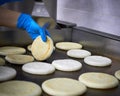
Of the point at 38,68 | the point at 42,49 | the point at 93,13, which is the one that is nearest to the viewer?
the point at 38,68

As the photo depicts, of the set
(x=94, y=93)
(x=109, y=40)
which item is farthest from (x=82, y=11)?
(x=94, y=93)

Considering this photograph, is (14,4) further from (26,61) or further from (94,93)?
(94,93)

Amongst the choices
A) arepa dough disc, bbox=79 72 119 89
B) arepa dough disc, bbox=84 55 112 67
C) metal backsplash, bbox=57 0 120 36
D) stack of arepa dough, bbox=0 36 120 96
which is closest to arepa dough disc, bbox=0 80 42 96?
stack of arepa dough, bbox=0 36 120 96

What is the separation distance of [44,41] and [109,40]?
54cm

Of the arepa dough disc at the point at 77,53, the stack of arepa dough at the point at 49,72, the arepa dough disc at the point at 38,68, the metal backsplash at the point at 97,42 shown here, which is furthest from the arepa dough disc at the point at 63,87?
the metal backsplash at the point at 97,42

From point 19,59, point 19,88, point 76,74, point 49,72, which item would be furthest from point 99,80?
point 19,59

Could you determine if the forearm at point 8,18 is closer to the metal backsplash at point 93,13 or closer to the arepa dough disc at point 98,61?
the arepa dough disc at point 98,61

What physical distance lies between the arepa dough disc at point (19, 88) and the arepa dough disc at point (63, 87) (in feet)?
0.18

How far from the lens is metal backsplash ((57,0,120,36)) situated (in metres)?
2.13

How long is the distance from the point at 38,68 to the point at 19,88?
29cm

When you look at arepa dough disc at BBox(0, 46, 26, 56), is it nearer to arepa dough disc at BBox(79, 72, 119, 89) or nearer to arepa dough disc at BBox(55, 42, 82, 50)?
arepa dough disc at BBox(55, 42, 82, 50)

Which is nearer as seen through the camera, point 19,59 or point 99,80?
point 99,80

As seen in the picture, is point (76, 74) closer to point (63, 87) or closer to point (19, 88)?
point (63, 87)

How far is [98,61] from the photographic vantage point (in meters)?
1.71
